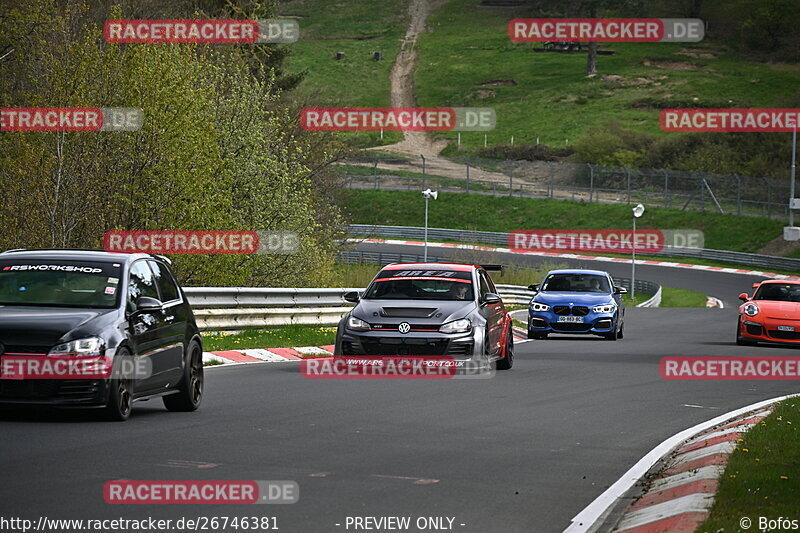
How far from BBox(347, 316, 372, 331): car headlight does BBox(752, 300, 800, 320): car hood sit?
454 inches

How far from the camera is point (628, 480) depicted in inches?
379

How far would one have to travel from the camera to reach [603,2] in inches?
4245

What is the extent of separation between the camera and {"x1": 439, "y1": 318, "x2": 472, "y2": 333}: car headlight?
17250 mm

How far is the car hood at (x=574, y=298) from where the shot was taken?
88.7 feet

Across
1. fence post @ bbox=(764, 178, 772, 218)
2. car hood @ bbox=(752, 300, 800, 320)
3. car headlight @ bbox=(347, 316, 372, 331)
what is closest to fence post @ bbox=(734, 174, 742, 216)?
fence post @ bbox=(764, 178, 772, 218)

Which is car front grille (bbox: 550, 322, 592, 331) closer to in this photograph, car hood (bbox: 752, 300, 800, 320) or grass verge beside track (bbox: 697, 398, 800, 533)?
car hood (bbox: 752, 300, 800, 320)

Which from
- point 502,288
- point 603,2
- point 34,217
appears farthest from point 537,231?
point 34,217

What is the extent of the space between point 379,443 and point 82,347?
107 inches

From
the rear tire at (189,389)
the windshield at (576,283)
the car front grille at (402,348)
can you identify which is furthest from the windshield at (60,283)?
the windshield at (576,283)

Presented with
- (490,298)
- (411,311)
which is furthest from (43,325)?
(490,298)

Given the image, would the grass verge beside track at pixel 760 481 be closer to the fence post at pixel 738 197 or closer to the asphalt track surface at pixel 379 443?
the asphalt track surface at pixel 379 443

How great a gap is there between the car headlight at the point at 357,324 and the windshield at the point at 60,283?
5274 mm

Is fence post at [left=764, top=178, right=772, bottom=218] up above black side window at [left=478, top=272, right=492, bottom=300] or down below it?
above

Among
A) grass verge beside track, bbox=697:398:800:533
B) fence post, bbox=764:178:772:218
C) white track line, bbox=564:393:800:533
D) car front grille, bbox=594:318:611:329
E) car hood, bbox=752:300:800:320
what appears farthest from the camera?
fence post, bbox=764:178:772:218
